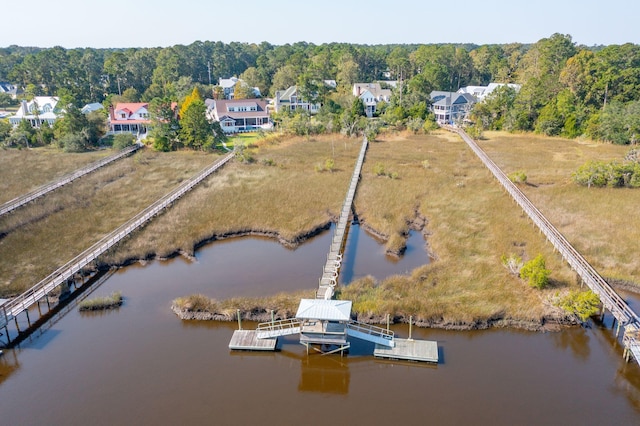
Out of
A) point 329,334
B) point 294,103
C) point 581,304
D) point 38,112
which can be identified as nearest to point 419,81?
point 294,103

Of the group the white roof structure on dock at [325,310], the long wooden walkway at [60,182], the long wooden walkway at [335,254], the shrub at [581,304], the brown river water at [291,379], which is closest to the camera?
the brown river water at [291,379]

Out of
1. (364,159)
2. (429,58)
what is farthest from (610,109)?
(429,58)

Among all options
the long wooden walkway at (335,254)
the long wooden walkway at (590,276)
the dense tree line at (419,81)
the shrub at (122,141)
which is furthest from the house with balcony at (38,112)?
the long wooden walkway at (590,276)

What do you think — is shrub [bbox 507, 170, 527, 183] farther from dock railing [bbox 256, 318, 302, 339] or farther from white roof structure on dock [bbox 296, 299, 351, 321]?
dock railing [bbox 256, 318, 302, 339]

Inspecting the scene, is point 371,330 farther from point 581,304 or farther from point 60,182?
Result: point 60,182

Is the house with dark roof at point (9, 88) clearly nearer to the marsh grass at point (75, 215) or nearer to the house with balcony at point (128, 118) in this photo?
the house with balcony at point (128, 118)
